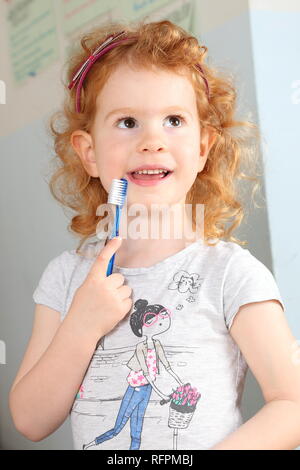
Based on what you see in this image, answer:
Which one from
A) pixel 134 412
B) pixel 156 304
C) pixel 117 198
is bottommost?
pixel 134 412

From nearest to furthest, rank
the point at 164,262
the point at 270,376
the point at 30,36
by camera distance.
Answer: the point at 270,376 → the point at 164,262 → the point at 30,36

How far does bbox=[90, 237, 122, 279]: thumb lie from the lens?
0.74m

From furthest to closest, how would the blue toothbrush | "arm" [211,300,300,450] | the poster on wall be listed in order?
the poster on wall → the blue toothbrush → "arm" [211,300,300,450]

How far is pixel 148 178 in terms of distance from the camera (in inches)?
29.4

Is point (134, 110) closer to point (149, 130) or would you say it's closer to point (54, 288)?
point (149, 130)

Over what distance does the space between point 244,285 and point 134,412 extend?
0.61 ft

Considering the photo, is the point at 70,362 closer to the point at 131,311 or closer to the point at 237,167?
the point at 131,311

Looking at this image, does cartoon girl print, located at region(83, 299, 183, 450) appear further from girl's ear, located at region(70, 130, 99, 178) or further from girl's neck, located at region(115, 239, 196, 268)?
girl's ear, located at region(70, 130, 99, 178)

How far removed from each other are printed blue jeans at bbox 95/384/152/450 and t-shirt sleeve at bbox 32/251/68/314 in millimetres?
173

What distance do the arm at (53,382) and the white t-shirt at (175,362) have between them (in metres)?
0.02

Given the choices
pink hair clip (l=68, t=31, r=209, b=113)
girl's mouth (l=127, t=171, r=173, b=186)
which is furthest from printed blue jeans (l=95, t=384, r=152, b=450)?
pink hair clip (l=68, t=31, r=209, b=113)

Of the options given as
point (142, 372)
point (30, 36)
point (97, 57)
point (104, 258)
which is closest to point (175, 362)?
point (142, 372)
